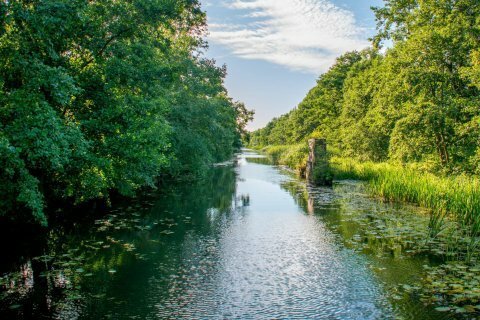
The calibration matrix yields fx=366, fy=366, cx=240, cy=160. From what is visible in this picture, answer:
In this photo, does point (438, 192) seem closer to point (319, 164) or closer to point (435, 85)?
point (435, 85)

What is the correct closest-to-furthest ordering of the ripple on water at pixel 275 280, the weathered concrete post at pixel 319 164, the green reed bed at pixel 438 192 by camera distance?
1. the ripple on water at pixel 275 280
2. the green reed bed at pixel 438 192
3. the weathered concrete post at pixel 319 164

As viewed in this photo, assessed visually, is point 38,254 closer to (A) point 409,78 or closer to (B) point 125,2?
(B) point 125,2

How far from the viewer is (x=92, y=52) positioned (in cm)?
1193

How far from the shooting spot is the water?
6.58 meters

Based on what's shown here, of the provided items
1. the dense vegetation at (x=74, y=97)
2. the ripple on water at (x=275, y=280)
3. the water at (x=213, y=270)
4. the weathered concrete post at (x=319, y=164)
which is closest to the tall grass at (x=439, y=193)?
the water at (x=213, y=270)

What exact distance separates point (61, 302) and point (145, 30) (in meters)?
10.3

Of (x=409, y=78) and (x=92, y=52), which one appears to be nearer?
(x=92, y=52)

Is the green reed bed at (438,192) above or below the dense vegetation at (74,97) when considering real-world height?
below

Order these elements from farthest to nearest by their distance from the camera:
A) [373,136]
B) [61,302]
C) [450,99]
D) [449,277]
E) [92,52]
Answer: [373,136], [450,99], [92,52], [449,277], [61,302]

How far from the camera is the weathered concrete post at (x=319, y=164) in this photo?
2559 cm

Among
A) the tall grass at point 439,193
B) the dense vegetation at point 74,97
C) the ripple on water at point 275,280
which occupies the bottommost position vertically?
the ripple on water at point 275,280

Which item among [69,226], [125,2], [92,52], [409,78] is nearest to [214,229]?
[69,226]

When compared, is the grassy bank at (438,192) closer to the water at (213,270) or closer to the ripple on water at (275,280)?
the water at (213,270)

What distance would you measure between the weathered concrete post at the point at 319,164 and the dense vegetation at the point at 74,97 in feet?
42.5
